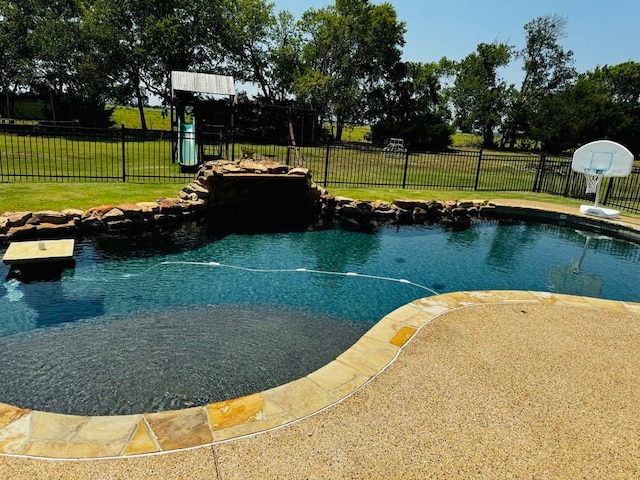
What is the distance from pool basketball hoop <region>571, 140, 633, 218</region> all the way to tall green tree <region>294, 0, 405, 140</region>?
19258mm

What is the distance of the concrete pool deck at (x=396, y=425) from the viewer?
2.59 meters

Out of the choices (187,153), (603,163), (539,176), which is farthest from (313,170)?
(603,163)

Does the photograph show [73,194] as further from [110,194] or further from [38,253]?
[38,253]

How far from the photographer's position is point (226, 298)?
6.06m

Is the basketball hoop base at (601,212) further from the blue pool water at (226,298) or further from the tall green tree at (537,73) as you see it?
the tall green tree at (537,73)

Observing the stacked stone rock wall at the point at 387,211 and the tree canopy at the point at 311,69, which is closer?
the stacked stone rock wall at the point at 387,211

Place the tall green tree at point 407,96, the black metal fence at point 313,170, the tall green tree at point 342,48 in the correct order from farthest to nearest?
the tall green tree at point 407,96, the tall green tree at point 342,48, the black metal fence at point 313,170

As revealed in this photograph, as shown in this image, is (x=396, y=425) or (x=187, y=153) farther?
(x=187, y=153)

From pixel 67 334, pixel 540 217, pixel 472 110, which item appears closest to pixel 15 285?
pixel 67 334

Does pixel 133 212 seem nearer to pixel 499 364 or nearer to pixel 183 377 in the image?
pixel 183 377

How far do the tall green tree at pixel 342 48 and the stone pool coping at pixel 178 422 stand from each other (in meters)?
27.0

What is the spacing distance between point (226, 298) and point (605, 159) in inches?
447

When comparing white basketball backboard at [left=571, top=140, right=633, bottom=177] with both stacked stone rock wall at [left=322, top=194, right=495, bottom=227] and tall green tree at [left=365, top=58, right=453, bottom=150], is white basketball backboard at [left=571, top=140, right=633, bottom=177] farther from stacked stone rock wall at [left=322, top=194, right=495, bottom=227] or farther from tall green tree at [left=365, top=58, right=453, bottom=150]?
tall green tree at [left=365, top=58, right=453, bottom=150]

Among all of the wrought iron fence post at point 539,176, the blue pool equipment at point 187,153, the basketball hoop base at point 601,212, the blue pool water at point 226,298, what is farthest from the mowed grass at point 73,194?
the wrought iron fence post at point 539,176
